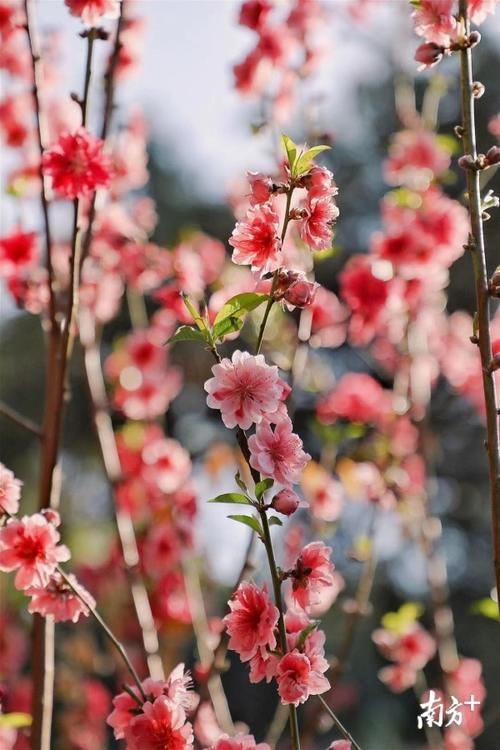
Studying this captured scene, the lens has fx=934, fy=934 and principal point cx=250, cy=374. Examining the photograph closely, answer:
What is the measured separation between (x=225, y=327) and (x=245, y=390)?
75 millimetres

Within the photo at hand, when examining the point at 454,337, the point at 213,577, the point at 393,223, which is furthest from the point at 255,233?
the point at 213,577

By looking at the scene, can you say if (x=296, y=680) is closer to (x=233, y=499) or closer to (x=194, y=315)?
(x=233, y=499)

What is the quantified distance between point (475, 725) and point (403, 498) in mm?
498

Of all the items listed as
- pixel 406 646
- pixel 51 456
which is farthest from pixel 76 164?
pixel 406 646

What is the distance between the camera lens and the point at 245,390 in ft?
2.78

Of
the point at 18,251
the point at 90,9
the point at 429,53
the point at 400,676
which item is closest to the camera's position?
the point at 429,53

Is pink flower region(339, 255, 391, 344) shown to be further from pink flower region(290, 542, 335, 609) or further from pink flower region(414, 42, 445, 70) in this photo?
pink flower region(290, 542, 335, 609)

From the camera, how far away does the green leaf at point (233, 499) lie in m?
0.85

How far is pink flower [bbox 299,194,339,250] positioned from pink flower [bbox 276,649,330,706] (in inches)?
15.3

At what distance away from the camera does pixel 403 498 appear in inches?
78.1

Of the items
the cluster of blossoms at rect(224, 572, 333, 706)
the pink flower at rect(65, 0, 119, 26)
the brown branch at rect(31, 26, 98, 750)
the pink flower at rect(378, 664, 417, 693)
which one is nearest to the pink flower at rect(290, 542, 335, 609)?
the cluster of blossoms at rect(224, 572, 333, 706)

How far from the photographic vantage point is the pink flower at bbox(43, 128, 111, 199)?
4.17 ft

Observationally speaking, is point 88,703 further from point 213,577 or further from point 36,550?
point 36,550

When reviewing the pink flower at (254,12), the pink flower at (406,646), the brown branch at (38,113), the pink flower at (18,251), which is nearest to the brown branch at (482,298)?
the brown branch at (38,113)
